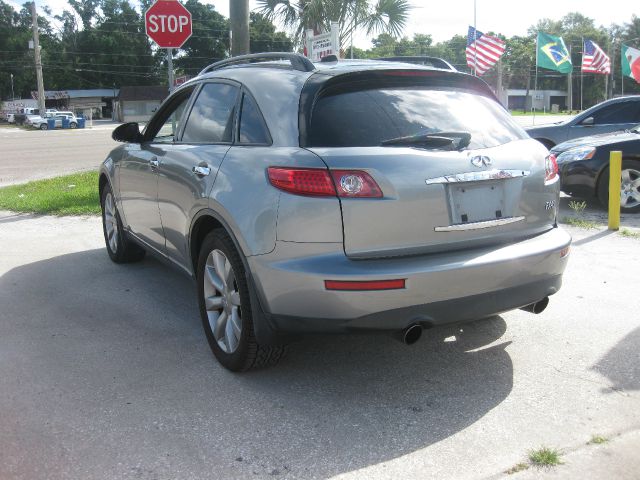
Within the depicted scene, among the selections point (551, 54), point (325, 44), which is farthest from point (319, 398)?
point (551, 54)

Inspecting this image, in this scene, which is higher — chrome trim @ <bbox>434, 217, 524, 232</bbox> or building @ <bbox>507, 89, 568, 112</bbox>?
building @ <bbox>507, 89, 568, 112</bbox>

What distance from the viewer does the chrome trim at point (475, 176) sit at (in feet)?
10.6

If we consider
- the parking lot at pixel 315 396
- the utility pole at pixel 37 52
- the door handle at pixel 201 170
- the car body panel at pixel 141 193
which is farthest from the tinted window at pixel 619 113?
the utility pole at pixel 37 52

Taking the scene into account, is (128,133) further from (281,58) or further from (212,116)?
(281,58)

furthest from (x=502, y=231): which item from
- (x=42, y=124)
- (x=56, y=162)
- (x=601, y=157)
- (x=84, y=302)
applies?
(x=42, y=124)

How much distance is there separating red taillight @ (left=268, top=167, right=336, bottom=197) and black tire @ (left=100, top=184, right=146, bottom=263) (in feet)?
10.5

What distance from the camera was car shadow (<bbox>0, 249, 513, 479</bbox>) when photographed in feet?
9.64

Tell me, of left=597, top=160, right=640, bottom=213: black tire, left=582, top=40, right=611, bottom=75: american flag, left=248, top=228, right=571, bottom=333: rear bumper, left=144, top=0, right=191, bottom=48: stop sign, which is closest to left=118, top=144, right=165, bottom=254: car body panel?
left=248, top=228, right=571, bottom=333: rear bumper

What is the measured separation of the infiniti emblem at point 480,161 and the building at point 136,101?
A: 273 feet

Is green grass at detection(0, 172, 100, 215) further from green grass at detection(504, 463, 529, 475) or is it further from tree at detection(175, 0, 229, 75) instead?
tree at detection(175, 0, 229, 75)

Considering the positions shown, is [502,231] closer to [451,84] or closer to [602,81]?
[451,84]

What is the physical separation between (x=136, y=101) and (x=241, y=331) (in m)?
84.7

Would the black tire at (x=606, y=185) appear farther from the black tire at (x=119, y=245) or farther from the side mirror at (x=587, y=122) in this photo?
the black tire at (x=119, y=245)

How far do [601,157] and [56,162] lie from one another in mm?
15380
